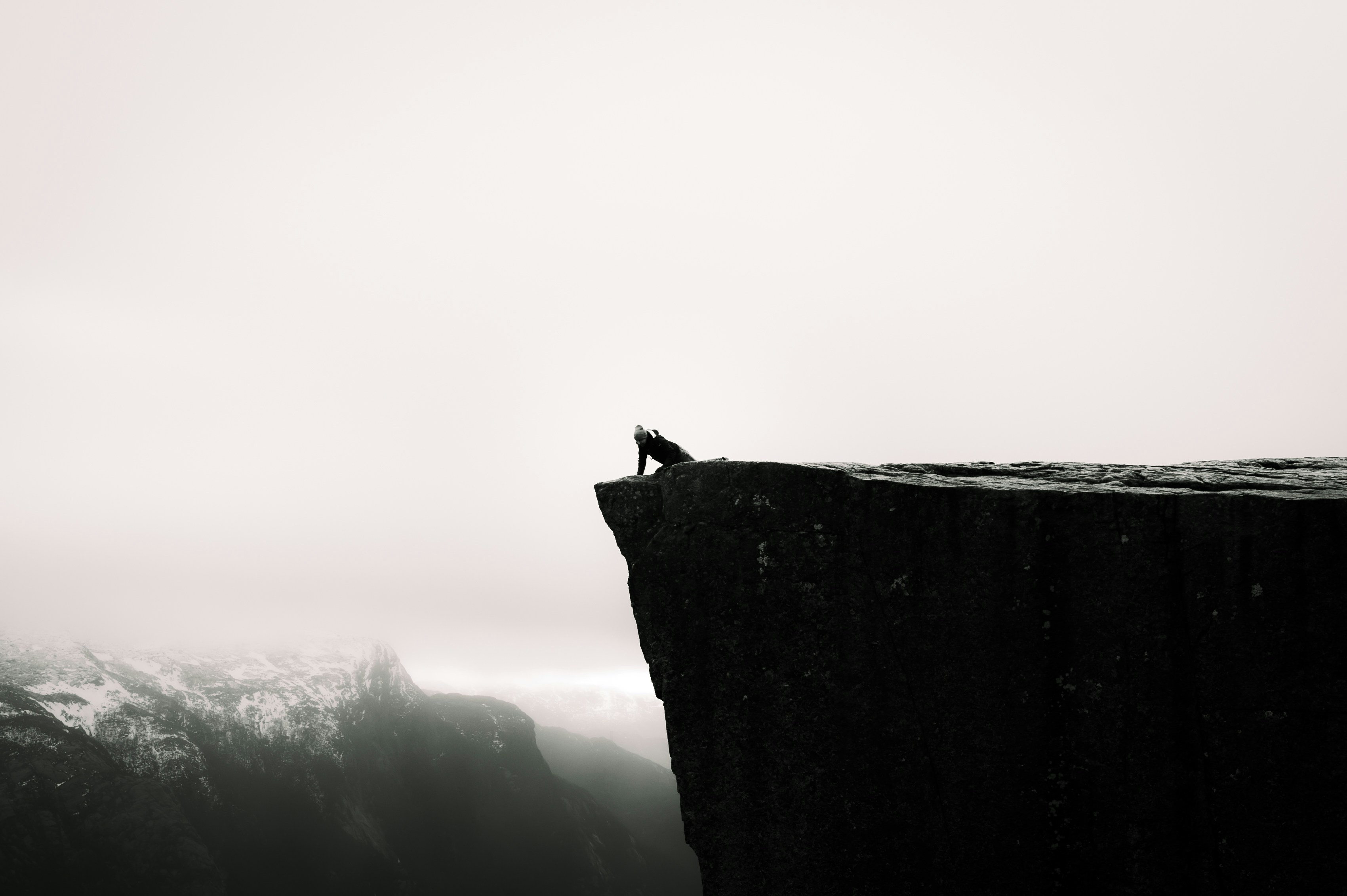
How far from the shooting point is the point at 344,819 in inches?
6969

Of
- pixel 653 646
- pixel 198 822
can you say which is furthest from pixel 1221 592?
pixel 198 822

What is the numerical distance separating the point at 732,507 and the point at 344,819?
674 feet

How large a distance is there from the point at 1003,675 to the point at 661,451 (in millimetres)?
6882

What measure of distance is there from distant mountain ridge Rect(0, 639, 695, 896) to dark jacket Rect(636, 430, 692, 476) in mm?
188745

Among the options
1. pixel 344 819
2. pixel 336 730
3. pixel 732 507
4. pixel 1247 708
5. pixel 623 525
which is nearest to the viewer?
pixel 1247 708

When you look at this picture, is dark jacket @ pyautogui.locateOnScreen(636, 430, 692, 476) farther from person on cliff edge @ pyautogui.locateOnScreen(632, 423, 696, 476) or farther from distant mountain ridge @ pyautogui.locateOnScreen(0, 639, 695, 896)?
distant mountain ridge @ pyautogui.locateOnScreen(0, 639, 695, 896)

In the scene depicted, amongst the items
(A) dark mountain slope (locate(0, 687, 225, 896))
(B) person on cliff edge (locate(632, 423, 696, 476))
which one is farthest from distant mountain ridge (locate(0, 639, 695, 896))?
(B) person on cliff edge (locate(632, 423, 696, 476))

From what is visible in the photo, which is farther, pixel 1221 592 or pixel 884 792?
pixel 884 792

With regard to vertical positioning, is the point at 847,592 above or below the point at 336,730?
above

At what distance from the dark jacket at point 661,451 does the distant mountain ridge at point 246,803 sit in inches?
7431

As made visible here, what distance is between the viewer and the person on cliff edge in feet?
44.9

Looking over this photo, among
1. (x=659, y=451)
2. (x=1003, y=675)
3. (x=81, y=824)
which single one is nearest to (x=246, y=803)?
(x=81, y=824)

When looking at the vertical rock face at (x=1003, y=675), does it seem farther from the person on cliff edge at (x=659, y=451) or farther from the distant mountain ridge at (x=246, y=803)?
the distant mountain ridge at (x=246, y=803)

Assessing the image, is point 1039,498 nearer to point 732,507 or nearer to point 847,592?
point 847,592
